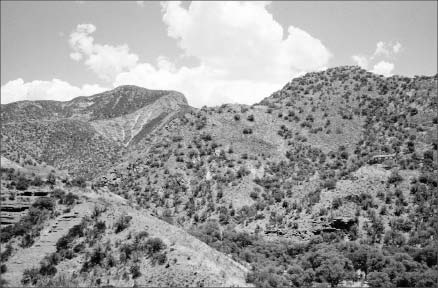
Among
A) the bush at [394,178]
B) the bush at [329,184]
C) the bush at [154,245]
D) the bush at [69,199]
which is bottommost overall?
the bush at [154,245]

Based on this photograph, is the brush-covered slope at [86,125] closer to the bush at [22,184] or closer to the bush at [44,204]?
the bush at [22,184]

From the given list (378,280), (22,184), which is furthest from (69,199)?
(378,280)

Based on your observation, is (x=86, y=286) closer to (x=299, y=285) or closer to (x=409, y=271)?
(x=299, y=285)

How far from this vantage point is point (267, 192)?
52.4 meters

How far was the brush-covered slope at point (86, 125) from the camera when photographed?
94062 millimetres

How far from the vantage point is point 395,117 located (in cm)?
6600

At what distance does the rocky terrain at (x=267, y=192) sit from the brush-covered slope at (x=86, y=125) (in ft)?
3.14

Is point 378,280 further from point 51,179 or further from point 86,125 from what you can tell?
point 86,125

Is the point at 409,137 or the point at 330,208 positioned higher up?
the point at 409,137

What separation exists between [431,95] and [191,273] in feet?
197

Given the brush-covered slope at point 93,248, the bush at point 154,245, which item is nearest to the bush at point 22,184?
the brush-covered slope at point 93,248

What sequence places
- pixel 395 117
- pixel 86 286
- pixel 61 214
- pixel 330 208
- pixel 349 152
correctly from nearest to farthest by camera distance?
pixel 86 286, pixel 61 214, pixel 330 208, pixel 349 152, pixel 395 117

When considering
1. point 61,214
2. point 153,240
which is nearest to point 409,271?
point 153,240

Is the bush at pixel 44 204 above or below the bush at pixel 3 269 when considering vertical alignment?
above
